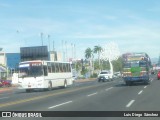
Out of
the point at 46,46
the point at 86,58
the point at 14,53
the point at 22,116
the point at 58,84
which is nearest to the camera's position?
the point at 22,116

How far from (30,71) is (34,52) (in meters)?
66.7

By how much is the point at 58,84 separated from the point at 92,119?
27656mm

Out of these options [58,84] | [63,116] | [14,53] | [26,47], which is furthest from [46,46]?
[63,116]

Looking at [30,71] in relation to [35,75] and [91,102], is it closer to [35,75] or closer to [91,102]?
[35,75]

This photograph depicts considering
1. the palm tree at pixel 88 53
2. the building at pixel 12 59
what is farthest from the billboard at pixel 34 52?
the palm tree at pixel 88 53

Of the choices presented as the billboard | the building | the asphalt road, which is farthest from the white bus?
the building

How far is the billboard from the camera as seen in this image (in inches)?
4075

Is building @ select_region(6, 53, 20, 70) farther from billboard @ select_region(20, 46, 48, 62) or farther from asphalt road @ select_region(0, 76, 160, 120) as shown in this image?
asphalt road @ select_region(0, 76, 160, 120)

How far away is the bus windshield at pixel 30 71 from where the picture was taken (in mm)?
37125

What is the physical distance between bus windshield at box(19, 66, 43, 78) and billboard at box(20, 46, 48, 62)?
2584 inches

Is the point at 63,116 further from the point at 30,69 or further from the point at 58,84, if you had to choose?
the point at 58,84

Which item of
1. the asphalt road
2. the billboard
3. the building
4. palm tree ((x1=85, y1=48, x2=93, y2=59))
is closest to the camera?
the asphalt road

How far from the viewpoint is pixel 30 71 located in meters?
37.4

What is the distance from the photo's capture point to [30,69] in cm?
3734
